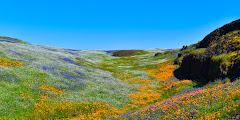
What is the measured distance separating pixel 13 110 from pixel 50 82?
9.10m

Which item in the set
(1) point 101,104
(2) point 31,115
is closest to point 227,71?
(1) point 101,104

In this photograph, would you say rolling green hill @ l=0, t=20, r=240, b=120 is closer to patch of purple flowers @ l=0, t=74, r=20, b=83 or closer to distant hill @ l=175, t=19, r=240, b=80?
patch of purple flowers @ l=0, t=74, r=20, b=83

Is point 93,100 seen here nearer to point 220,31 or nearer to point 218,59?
point 218,59

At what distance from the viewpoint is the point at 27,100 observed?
16.8 metres

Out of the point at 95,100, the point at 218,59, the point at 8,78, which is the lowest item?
the point at 95,100

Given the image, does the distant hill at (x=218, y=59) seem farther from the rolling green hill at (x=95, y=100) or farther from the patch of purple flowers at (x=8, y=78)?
the patch of purple flowers at (x=8, y=78)

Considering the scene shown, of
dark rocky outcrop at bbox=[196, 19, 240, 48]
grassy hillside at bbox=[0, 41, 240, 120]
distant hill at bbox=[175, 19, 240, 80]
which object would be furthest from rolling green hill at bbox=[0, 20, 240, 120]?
dark rocky outcrop at bbox=[196, 19, 240, 48]

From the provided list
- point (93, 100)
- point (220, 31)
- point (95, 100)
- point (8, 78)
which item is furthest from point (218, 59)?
point (8, 78)

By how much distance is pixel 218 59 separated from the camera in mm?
23688

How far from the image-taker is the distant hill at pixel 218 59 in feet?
67.7

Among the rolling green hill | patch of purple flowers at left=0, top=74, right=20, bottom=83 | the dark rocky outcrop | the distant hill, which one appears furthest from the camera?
the dark rocky outcrop

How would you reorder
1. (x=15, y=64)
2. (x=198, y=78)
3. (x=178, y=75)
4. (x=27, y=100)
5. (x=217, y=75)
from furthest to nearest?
(x=178, y=75) < (x=198, y=78) < (x=15, y=64) < (x=217, y=75) < (x=27, y=100)

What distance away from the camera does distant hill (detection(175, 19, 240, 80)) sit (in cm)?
2064

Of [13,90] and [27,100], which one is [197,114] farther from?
[13,90]
